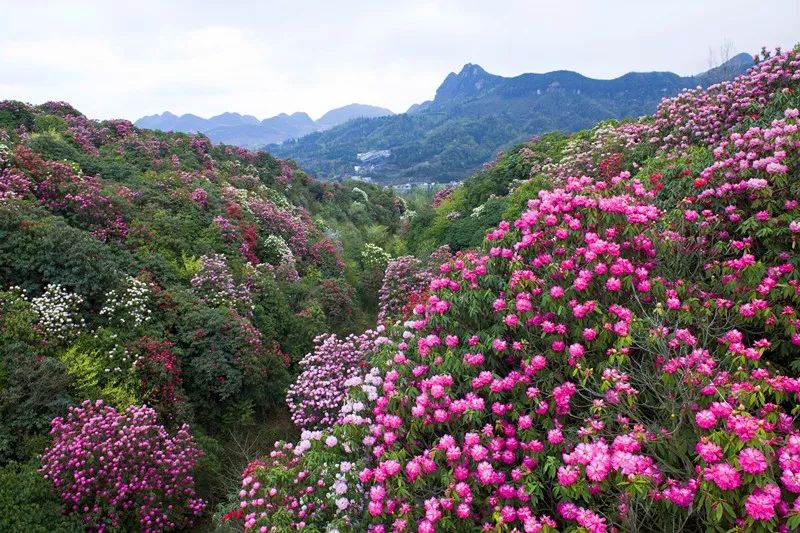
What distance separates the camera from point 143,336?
913 centimetres

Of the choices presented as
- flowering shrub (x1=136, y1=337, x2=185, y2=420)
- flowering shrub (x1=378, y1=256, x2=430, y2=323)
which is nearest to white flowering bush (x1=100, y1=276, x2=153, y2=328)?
flowering shrub (x1=136, y1=337, x2=185, y2=420)

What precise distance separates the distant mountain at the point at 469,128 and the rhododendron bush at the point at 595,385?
110 m

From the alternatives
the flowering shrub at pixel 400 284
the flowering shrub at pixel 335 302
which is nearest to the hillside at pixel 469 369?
the flowering shrub at pixel 335 302

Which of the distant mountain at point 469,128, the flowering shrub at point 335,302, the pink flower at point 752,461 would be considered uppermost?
the distant mountain at point 469,128

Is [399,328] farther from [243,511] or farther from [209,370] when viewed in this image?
[209,370]

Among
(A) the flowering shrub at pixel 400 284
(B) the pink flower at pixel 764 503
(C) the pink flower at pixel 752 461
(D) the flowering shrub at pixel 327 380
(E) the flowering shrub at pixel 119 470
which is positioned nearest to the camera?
(B) the pink flower at pixel 764 503

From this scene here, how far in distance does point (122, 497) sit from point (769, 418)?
24.2ft

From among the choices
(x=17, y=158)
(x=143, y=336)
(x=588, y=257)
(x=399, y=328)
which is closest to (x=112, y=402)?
(x=143, y=336)

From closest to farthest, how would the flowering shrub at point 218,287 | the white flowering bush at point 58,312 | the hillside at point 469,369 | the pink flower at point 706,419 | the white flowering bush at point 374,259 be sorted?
the pink flower at point 706,419 → the hillside at point 469,369 → the white flowering bush at point 58,312 → the flowering shrub at point 218,287 → the white flowering bush at point 374,259

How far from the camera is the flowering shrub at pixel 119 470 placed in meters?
6.14

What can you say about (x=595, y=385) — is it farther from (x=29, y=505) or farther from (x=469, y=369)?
(x=29, y=505)

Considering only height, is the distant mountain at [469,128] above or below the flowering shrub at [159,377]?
above

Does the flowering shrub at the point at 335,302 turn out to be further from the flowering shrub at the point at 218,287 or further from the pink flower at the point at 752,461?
the pink flower at the point at 752,461

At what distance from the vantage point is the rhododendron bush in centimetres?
296
